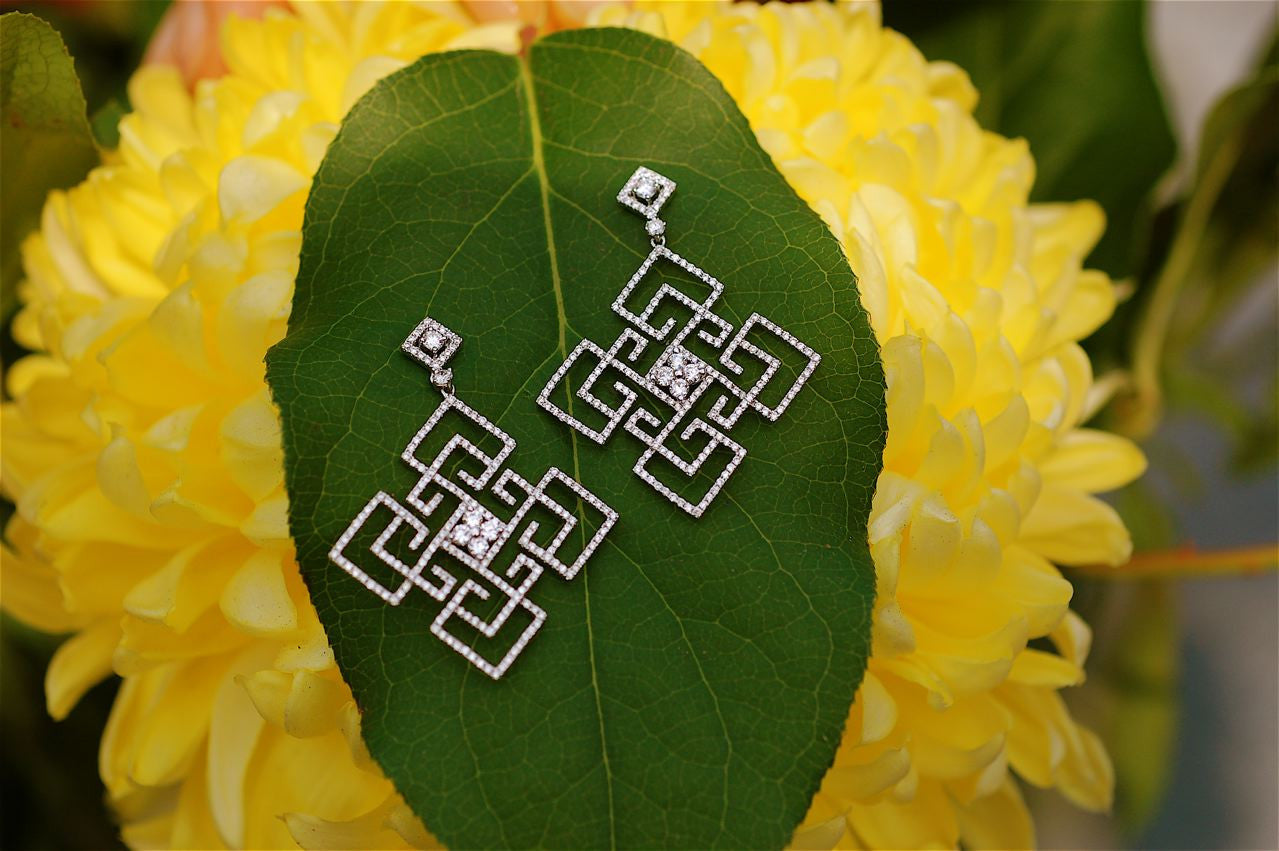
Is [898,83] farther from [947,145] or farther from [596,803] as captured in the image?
[596,803]

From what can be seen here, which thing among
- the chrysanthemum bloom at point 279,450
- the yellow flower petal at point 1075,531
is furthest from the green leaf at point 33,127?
the yellow flower petal at point 1075,531

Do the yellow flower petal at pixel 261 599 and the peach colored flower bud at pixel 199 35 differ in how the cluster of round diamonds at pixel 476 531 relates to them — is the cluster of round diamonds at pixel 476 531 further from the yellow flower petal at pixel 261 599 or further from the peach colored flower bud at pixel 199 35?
the peach colored flower bud at pixel 199 35

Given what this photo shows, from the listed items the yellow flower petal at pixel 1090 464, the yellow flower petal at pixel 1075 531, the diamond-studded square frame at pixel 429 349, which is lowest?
the diamond-studded square frame at pixel 429 349

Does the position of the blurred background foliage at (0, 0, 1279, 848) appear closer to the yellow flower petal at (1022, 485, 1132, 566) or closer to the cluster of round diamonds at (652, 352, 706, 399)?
the yellow flower petal at (1022, 485, 1132, 566)

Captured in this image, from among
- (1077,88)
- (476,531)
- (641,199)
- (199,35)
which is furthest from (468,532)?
(1077,88)

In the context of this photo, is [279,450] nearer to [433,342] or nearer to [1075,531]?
[433,342]

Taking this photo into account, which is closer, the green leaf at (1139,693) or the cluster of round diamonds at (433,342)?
the cluster of round diamonds at (433,342)

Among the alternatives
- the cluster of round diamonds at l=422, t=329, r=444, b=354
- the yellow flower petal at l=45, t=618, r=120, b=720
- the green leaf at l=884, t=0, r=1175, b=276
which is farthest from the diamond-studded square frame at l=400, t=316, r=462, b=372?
the green leaf at l=884, t=0, r=1175, b=276

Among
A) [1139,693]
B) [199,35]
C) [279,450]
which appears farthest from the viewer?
[1139,693]
